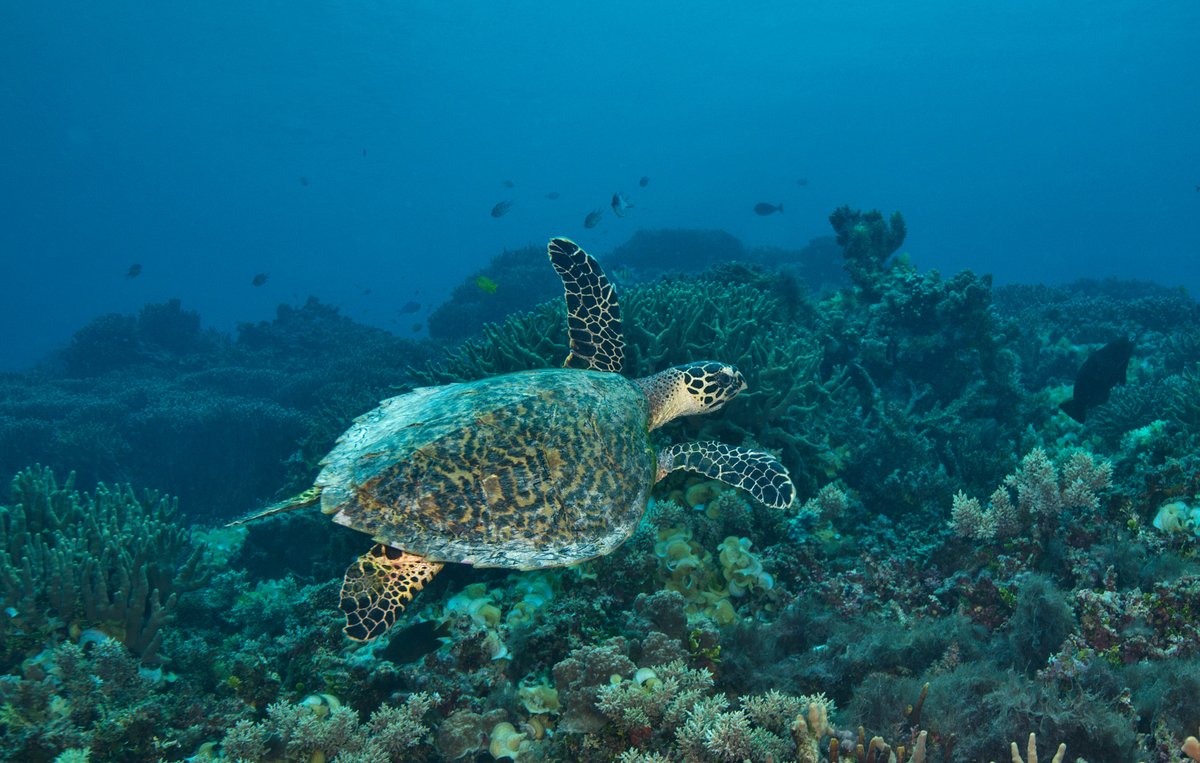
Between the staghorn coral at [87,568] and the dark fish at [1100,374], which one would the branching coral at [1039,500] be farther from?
the staghorn coral at [87,568]

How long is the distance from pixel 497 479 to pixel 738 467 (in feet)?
5.89

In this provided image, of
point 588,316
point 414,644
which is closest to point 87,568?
point 414,644

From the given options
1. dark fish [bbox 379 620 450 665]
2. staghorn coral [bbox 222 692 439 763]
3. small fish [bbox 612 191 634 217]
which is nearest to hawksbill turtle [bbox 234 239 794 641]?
dark fish [bbox 379 620 450 665]

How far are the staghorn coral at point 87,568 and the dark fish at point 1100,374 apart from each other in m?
8.66

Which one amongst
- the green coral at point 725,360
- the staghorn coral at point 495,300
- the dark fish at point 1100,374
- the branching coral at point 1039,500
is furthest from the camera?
the staghorn coral at point 495,300

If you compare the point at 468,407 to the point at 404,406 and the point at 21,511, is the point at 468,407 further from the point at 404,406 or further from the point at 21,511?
the point at 21,511

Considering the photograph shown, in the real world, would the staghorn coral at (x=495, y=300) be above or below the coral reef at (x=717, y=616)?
above

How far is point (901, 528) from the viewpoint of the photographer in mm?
4309

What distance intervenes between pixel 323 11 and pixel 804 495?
83983 millimetres

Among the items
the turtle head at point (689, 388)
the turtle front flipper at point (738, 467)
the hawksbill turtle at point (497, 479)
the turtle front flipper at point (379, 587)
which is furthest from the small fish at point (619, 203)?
the turtle front flipper at point (379, 587)

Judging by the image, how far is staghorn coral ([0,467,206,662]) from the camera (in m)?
3.48

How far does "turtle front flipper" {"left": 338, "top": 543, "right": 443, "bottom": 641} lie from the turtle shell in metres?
0.24

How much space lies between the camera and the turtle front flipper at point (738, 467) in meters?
3.87

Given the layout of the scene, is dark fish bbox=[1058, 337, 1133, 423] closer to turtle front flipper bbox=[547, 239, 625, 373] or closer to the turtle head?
the turtle head
